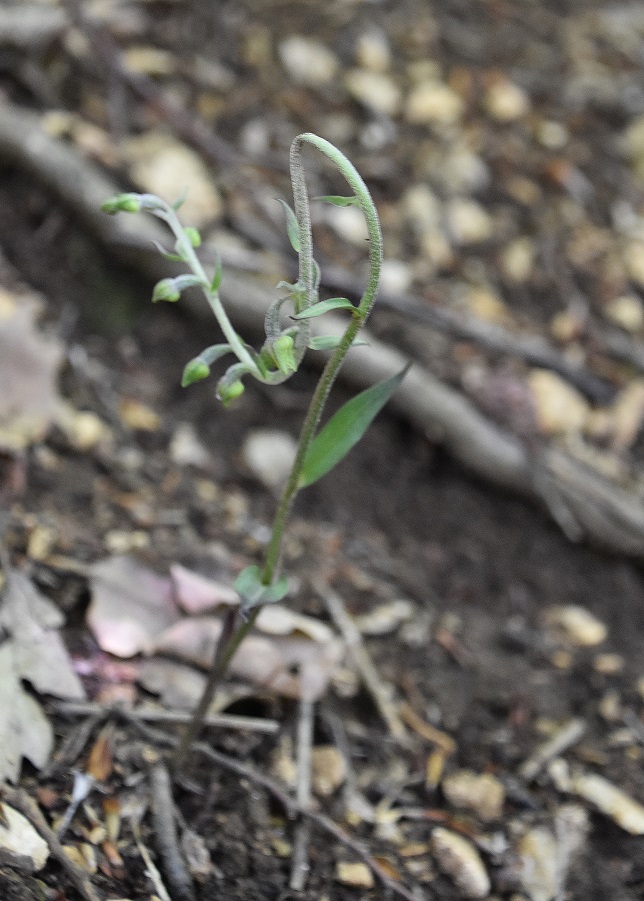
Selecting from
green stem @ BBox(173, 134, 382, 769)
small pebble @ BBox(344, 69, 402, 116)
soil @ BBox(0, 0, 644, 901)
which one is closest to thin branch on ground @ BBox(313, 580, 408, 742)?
soil @ BBox(0, 0, 644, 901)

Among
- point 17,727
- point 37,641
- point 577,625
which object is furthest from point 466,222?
point 17,727

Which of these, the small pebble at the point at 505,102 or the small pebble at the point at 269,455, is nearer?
the small pebble at the point at 269,455

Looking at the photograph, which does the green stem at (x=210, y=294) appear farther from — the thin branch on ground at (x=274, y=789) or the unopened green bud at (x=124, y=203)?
the thin branch on ground at (x=274, y=789)

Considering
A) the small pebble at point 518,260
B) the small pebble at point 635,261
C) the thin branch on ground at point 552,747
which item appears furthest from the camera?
the small pebble at point 635,261

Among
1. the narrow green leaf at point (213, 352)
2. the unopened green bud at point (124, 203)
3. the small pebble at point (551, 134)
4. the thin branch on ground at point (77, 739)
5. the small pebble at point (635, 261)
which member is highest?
the unopened green bud at point (124, 203)

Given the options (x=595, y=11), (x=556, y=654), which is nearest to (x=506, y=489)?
(x=556, y=654)

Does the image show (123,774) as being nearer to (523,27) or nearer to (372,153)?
(372,153)

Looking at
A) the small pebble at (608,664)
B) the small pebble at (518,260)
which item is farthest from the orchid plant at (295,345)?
the small pebble at (518,260)
